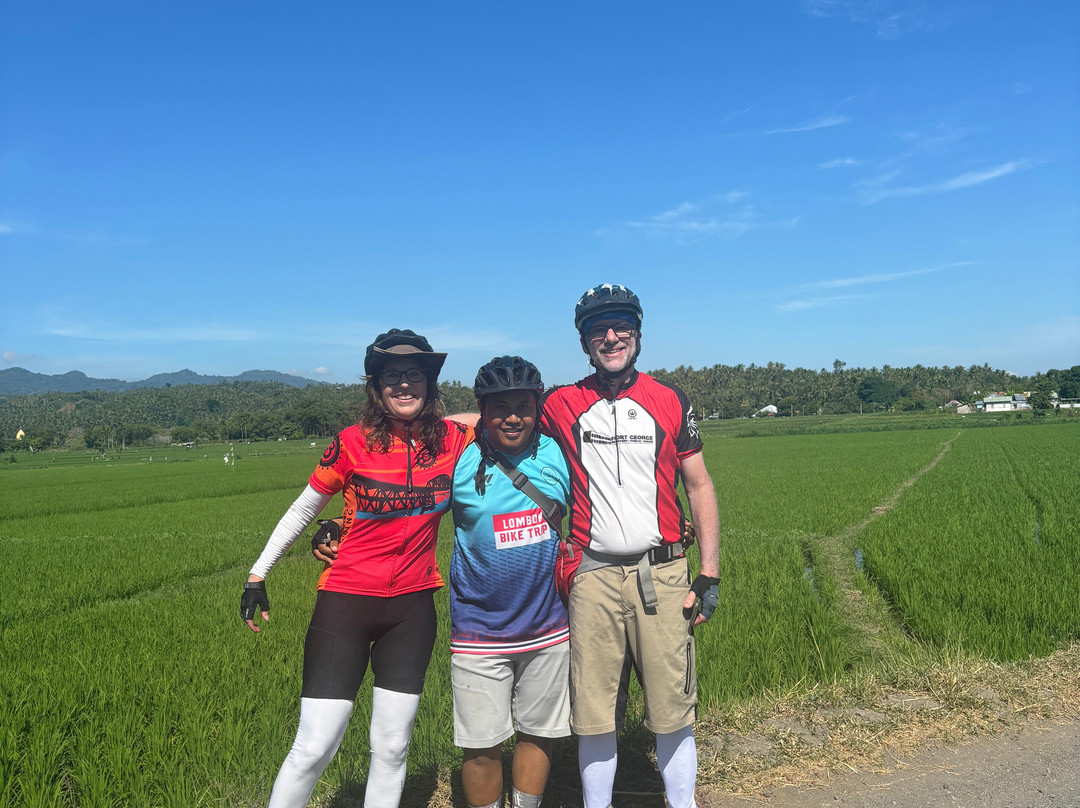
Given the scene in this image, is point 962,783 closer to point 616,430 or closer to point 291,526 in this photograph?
point 616,430

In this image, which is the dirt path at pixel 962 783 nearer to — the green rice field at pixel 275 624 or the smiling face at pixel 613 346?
the green rice field at pixel 275 624

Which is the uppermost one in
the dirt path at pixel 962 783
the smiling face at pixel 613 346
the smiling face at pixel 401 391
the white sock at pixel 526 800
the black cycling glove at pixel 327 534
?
the smiling face at pixel 613 346

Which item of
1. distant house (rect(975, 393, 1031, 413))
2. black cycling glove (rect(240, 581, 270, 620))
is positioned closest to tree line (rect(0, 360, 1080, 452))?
distant house (rect(975, 393, 1031, 413))

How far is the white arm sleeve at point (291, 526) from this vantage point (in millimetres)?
2657

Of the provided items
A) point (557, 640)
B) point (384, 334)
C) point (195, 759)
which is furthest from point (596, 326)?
point (195, 759)

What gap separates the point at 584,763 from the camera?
2.71 meters

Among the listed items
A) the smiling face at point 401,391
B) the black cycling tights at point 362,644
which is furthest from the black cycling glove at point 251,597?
the smiling face at point 401,391

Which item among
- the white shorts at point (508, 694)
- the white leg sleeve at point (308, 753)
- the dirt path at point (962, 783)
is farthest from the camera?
the dirt path at point (962, 783)

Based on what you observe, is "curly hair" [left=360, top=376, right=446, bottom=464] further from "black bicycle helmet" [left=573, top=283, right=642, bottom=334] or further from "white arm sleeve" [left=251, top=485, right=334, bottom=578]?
"black bicycle helmet" [left=573, top=283, right=642, bottom=334]

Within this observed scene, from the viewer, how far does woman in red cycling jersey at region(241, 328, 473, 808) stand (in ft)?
8.11

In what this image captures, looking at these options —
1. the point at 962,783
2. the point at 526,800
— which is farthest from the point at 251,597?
the point at 962,783

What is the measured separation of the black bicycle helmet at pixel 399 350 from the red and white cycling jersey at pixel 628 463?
59 centimetres

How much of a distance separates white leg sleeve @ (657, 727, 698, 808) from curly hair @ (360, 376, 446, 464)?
142 cm

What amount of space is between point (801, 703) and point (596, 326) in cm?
283
